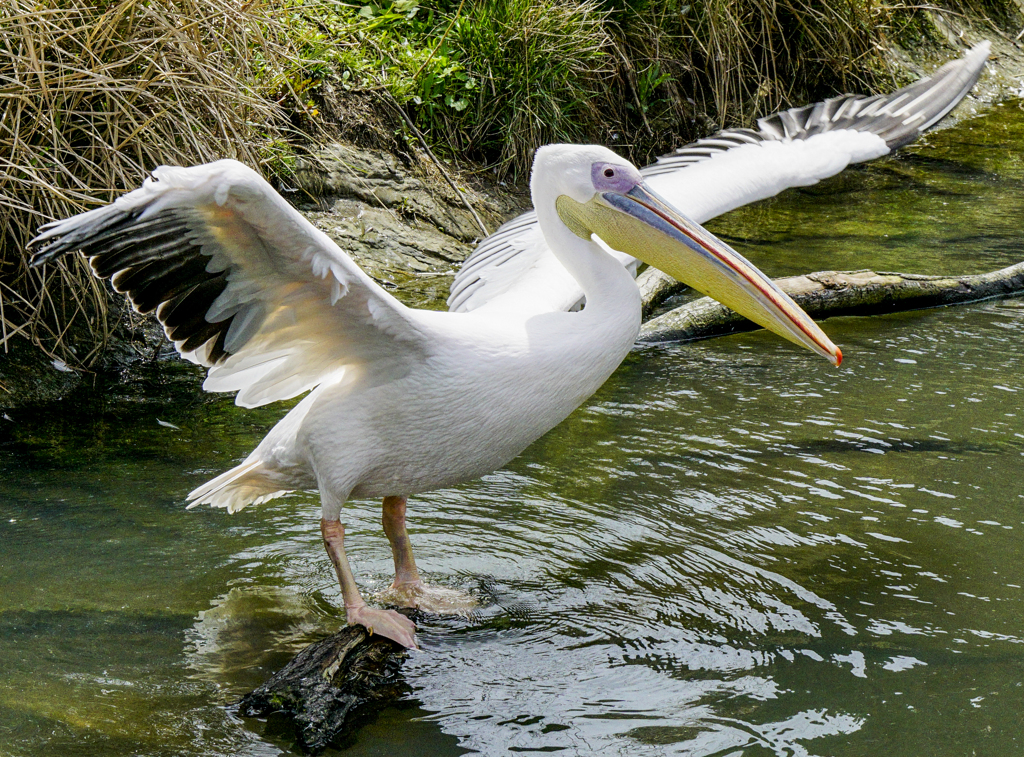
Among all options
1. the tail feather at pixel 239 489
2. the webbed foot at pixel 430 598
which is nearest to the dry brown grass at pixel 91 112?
the tail feather at pixel 239 489

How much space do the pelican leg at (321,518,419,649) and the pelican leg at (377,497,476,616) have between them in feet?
0.69

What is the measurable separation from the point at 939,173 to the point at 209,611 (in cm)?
745

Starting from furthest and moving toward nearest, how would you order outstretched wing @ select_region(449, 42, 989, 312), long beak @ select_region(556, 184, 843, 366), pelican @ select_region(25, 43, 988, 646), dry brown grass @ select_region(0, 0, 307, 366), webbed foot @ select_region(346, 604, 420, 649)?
dry brown grass @ select_region(0, 0, 307, 366) < outstretched wing @ select_region(449, 42, 989, 312) < long beak @ select_region(556, 184, 843, 366) < webbed foot @ select_region(346, 604, 420, 649) < pelican @ select_region(25, 43, 988, 646)

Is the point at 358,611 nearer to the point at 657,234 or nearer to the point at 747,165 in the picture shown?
the point at 657,234

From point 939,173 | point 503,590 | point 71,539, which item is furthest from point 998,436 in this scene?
point 939,173

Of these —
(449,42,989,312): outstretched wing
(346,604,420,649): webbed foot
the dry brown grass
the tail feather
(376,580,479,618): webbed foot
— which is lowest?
(376,580,479,618): webbed foot

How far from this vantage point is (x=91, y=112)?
476 centimetres

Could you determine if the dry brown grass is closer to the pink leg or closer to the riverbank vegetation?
the riverbank vegetation

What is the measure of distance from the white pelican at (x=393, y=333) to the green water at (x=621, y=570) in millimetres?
351

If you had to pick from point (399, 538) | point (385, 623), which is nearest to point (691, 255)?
point (399, 538)

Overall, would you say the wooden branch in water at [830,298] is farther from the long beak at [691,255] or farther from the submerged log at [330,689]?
the submerged log at [330,689]

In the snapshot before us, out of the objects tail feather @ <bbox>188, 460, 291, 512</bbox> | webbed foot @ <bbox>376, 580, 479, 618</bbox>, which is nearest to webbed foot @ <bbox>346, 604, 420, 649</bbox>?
webbed foot @ <bbox>376, 580, 479, 618</bbox>

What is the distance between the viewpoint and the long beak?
3.41 m

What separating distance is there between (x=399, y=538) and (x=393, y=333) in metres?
0.83
